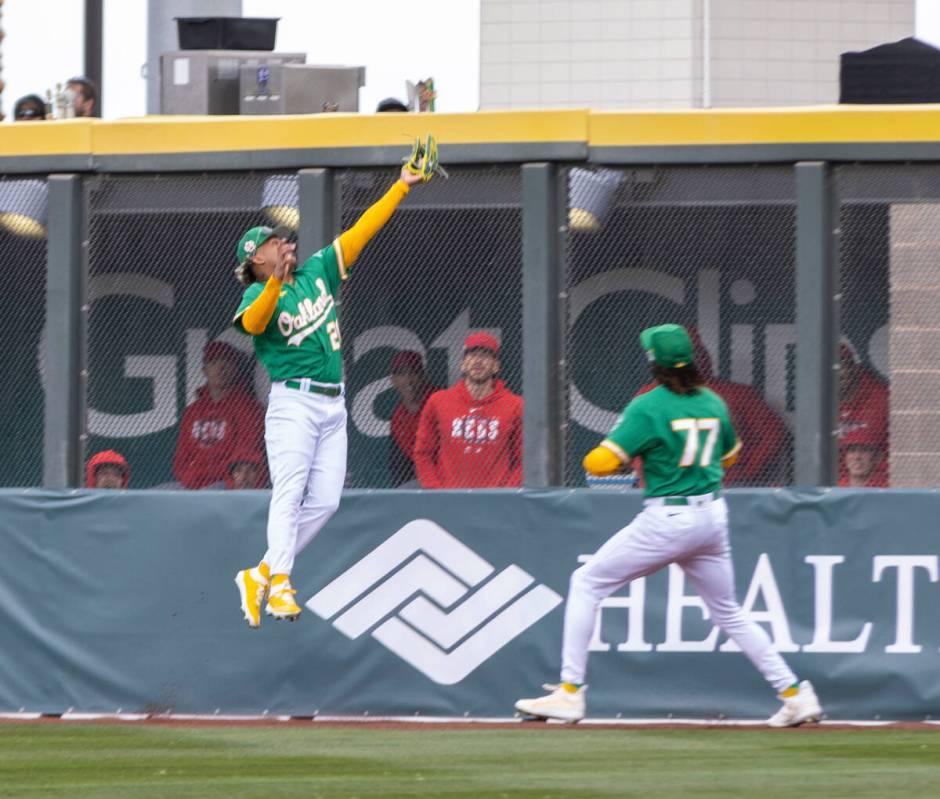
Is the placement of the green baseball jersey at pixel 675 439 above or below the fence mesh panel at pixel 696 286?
below

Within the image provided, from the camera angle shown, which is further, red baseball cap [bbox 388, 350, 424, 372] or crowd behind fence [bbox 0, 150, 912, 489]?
red baseball cap [bbox 388, 350, 424, 372]

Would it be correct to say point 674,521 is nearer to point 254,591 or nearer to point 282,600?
point 282,600

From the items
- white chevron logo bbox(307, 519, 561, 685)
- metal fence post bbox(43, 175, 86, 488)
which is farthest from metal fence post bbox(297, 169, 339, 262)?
white chevron logo bbox(307, 519, 561, 685)

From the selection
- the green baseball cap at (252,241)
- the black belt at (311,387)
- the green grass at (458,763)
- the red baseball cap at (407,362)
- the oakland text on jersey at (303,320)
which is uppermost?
the green baseball cap at (252,241)

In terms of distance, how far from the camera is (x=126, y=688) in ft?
33.6

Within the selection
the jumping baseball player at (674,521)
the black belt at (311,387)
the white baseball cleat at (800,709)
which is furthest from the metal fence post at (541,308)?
the white baseball cleat at (800,709)

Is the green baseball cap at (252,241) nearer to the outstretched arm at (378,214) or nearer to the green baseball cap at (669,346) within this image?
the outstretched arm at (378,214)

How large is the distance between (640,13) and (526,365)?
10.4 metres

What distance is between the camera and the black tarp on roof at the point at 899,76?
1032 cm

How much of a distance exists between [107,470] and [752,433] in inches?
134

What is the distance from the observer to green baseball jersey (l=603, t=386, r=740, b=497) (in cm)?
889

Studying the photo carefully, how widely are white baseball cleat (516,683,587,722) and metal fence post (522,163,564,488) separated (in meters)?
1.28

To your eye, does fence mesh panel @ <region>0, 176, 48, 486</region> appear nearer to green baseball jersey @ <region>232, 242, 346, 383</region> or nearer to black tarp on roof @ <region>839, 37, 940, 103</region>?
green baseball jersey @ <region>232, 242, 346, 383</region>

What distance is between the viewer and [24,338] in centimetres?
1054
